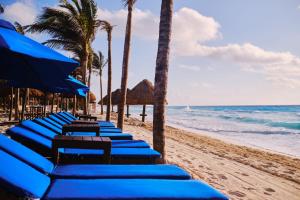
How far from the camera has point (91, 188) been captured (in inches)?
90.9

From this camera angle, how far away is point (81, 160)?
418 centimetres

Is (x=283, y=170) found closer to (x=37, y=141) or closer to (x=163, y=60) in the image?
(x=163, y=60)

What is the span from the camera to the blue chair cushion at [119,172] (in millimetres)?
2770

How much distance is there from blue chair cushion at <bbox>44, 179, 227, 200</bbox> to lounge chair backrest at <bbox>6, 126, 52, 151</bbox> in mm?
1849

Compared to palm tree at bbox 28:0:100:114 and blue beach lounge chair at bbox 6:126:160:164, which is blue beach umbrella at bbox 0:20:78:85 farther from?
palm tree at bbox 28:0:100:114

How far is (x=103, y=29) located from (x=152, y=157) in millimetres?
11595

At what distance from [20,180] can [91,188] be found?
0.53 meters

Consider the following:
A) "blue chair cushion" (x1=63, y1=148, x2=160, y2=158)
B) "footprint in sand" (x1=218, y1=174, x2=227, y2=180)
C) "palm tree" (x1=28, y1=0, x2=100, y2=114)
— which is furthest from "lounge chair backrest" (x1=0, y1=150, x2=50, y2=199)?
"palm tree" (x1=28, y1=0, x2=100, y2=114)

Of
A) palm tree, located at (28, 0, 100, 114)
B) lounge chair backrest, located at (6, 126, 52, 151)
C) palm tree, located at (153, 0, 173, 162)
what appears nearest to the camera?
lounge chair backrest, located at (6, 126, 52, 151)

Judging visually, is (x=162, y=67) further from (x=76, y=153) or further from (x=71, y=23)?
(x=71, y=23)

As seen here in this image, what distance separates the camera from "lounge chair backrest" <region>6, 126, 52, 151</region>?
4.04 metres

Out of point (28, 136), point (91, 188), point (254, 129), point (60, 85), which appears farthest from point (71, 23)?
point (254, 129)

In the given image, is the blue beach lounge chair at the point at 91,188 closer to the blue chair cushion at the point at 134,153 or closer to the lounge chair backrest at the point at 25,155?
the lounge chair backrest at the point at 25,155

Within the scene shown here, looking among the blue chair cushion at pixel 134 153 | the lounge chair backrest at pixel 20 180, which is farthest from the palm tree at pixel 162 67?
the lounge chair backrest at pixel 20 180
